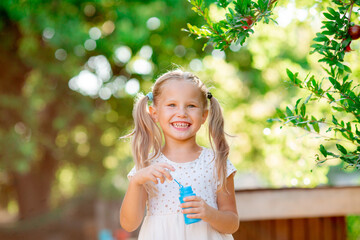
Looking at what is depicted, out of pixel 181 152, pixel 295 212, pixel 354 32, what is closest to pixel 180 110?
pixel 181 152

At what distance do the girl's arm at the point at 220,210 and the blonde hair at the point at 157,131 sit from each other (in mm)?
53

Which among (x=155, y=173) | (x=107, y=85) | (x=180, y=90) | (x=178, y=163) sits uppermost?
(x=107, y=85)

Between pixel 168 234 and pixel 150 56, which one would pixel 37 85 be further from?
pixel 168 234

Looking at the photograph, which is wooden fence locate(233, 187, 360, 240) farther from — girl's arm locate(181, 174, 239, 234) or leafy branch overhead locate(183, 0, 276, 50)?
leafy branch overhead locate(183, 0, 276, 50)

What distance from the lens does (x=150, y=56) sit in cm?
699

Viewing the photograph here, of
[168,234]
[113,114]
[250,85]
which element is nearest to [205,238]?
[168,234]

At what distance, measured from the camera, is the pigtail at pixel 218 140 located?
80.0 inches

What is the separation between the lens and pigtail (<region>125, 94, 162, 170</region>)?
2.08 metres

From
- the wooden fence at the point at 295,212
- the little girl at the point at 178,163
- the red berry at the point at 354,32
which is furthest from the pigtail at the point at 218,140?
the wooden fence at the point at 295,212

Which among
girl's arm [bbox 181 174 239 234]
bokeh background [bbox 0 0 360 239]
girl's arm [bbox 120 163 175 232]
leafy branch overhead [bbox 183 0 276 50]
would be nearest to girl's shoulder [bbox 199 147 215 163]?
girl's arm [bbox 181 174 239 234]

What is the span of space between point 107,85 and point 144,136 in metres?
6.26

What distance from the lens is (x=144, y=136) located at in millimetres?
2127

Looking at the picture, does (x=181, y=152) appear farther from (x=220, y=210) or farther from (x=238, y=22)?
(x=238, y=22)

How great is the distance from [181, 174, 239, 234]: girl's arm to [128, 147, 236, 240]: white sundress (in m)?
0.04
